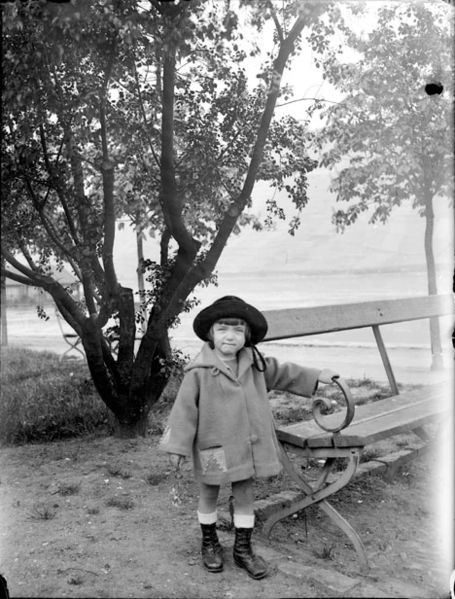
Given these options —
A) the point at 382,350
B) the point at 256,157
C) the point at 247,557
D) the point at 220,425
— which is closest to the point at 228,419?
the point at 220,425

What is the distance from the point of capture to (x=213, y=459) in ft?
8.32

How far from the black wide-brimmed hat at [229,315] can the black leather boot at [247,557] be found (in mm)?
769

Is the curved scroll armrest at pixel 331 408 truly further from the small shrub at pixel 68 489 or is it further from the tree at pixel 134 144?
the small shrub at pixel 68 489

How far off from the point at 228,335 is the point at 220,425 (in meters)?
0.34

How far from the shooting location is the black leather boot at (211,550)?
2531 millimetres

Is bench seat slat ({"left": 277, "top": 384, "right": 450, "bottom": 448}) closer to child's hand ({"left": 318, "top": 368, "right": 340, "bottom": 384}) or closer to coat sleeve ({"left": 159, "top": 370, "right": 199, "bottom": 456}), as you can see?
child's hand ({"left": 318, "top": 368, "right": 340, "bottom": 384})

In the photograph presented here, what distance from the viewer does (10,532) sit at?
2.74 m

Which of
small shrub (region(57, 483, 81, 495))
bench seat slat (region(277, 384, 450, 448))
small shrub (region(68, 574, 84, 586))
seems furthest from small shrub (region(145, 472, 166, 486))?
small shrub (region(68, 574, 84, 586))

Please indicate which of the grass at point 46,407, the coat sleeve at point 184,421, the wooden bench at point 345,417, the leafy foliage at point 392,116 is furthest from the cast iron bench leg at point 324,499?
the grass at point 46,407

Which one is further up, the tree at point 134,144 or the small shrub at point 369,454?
the tree at point 134,144

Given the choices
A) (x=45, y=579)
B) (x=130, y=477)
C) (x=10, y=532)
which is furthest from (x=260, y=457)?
(x=130, y=477)

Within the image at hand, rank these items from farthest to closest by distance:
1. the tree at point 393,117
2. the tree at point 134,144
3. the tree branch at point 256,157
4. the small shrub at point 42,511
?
the tree branch at point 256,157 < the small shrub at point 42,511 < the tree at point 393,117 < the tree at point 134,144

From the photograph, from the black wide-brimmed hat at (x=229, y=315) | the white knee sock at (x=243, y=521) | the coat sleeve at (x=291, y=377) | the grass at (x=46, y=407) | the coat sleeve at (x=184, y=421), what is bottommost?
the white knee sock at (x=243, y=521)

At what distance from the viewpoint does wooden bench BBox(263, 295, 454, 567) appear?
2.74 m
